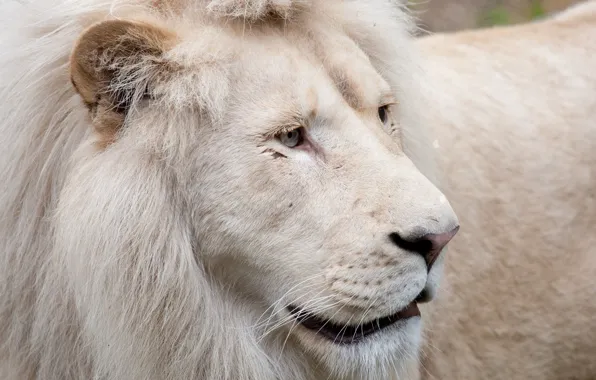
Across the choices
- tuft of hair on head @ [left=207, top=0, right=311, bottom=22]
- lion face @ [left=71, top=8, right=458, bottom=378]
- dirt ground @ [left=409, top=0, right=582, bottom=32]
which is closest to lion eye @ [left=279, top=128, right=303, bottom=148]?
lion face @ [left=71, top=8, right=458, bottom=378]

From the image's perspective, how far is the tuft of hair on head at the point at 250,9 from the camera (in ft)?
7.43

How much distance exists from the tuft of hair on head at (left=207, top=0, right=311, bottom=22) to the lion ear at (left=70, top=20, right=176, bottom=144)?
0.14 metres

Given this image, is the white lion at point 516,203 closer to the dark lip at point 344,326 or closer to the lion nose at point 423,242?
the dark lip at point 344,326

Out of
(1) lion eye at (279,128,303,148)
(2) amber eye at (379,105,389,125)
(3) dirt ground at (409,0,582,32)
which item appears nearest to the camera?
(1) lion eye at (279,128,303,148)

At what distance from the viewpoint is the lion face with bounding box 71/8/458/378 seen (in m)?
2.13

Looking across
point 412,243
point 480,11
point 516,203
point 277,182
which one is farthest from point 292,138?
point 480,11

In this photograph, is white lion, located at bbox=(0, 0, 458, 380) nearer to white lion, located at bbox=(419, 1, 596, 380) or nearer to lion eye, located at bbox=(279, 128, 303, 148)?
lion eye, located at bbox=(279, 128, 303, 148)

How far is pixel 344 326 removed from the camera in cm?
220

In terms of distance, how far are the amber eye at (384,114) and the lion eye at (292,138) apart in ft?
1.23

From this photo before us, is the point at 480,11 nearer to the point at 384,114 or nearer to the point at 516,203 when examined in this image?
the point at 516,203

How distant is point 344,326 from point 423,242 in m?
0.29

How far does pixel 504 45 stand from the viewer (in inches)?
150

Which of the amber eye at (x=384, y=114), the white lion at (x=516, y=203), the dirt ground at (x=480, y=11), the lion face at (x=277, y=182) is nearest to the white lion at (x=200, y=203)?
the lion face at (x=277, y=182)

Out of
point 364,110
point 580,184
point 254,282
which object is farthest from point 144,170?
point 580,184
